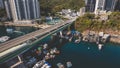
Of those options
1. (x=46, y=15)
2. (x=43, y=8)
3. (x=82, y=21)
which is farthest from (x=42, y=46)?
(x=43, y=8)

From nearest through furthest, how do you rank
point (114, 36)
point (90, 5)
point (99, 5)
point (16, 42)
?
1. point (16, 42)
2. point (114, 36)
3. point (99, 5)
4. point (90, 5)

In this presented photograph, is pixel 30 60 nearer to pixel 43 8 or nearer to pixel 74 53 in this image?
pixel 74 53

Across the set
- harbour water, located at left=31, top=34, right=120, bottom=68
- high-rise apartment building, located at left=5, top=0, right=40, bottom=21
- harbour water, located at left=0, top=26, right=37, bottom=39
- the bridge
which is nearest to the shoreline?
harbour water, located at left=31, top=34, right=120, bottom=68

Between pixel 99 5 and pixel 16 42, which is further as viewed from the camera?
pixel 99 5

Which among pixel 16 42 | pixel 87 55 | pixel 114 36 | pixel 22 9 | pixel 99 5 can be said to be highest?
pixel 99 5

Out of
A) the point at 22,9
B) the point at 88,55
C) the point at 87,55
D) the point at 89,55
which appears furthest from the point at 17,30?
the point at 89,55

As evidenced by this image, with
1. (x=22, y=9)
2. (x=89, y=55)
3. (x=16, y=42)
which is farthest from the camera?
(x=22, y=9)

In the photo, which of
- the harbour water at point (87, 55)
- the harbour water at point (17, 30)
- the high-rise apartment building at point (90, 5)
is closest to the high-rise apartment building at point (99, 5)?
the high-rise apartment building at point (90, 5)

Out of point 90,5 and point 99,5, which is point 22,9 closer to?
point 90,5
